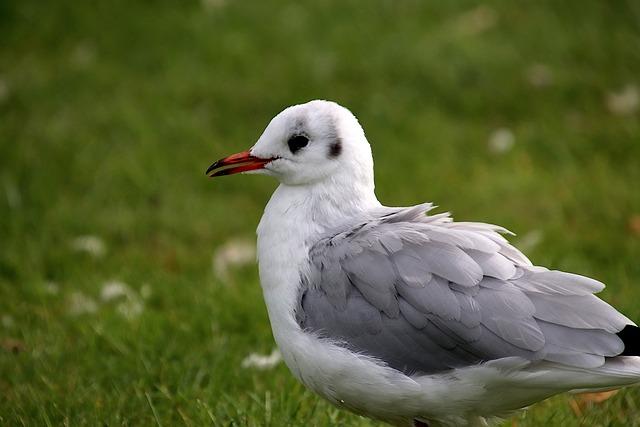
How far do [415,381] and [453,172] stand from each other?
381cm

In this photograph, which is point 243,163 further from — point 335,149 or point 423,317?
point 423,317

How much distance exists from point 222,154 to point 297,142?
3581mm

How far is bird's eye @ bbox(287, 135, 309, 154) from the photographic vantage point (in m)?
3.97

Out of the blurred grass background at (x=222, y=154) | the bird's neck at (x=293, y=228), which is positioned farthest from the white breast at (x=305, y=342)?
the blurred grass background at (x=222, y=154)

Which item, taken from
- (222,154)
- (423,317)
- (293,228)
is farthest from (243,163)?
(222,154)

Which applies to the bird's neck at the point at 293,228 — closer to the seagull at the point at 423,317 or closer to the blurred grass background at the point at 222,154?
the seagull at the point at 423,317

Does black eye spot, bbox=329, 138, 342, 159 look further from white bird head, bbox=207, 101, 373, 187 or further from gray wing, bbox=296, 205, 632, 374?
gray wing, bbox=296, 205, 632, 374

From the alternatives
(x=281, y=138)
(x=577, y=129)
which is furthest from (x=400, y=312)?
(x=577, y=129)

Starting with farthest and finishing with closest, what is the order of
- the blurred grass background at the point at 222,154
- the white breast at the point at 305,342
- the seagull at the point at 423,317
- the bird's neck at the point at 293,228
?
1. the blurred grass background at the point at 222,154
2. the bird's neck at the point at 293,228
3. the white breast at the point at 305,342
4. the seagull at the point at 423,317

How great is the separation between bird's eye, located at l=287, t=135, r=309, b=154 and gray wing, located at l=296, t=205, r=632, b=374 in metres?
0.44

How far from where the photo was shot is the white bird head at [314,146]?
3947mm

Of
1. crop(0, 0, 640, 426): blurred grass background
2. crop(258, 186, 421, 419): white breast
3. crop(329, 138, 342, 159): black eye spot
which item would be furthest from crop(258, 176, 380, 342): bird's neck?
crop(0, 0, 640, 426): blurred grass background

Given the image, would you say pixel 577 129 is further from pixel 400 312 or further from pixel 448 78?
pixel 400 312

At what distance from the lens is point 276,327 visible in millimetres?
3756
